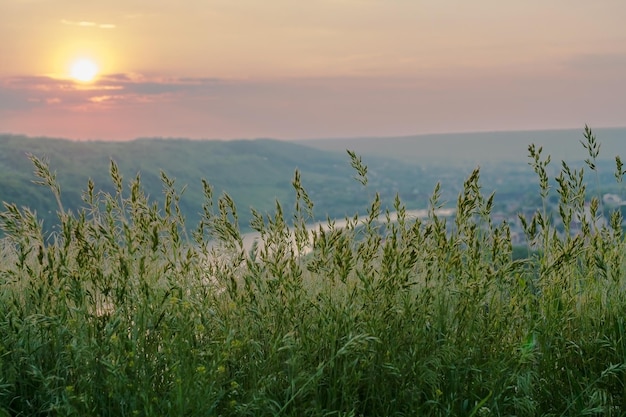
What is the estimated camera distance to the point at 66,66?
60.5 meters

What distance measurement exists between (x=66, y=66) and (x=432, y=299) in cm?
6125

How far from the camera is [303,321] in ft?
13.8

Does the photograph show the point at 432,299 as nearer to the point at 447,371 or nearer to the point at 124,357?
the point at 447,371

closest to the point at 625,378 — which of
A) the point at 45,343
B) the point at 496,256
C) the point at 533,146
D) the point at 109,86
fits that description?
the point at 496,256

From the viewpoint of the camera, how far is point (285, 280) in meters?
4.12

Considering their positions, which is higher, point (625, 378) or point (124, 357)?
point (124, 357)

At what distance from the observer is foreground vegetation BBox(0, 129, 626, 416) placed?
3.82m

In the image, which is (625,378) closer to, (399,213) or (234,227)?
(399,213)

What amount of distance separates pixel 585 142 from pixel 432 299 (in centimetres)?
195

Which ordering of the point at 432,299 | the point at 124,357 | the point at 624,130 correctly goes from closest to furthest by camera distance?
1. the point at 124,357
2. the point at 432,299
3. the point at 624,130

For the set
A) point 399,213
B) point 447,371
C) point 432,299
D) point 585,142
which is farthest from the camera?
point 585,142

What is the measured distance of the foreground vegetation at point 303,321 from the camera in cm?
382

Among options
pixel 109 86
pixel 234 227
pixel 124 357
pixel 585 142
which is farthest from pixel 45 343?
pixel 109 86

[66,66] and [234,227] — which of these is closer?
[234,227]
